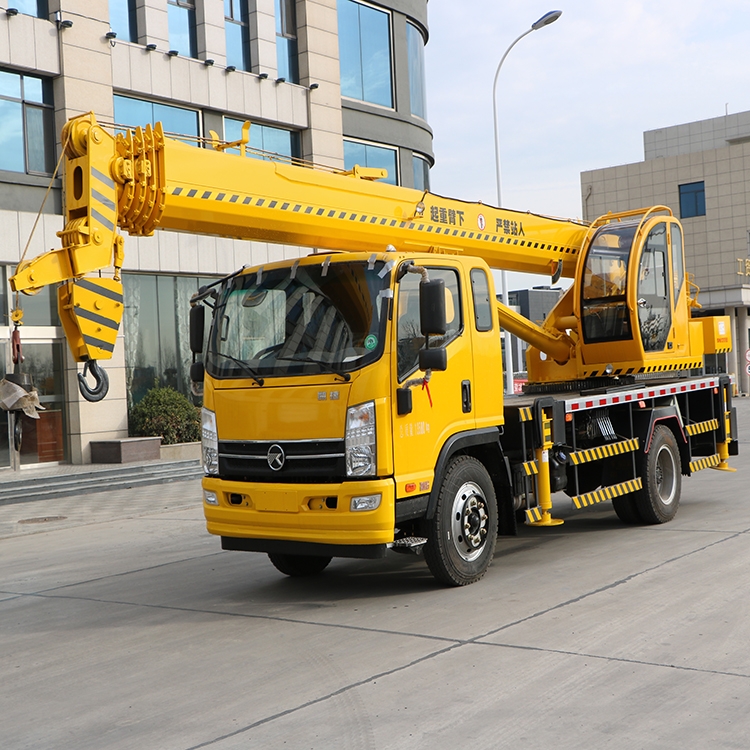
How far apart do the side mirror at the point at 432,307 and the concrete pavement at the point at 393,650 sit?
2083mm

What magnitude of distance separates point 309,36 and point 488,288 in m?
17.9

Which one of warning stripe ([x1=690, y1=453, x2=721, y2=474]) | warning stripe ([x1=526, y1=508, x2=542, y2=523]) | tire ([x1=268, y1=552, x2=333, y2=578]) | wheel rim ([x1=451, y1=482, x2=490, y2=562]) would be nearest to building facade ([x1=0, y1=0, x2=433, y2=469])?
tire ([x1=268, y1=552, x2=333, y2=578])

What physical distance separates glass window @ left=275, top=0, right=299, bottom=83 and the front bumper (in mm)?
18425

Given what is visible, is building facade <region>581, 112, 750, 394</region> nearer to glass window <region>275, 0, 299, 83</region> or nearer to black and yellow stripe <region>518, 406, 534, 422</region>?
glass window <region>275, 0, 299, 83</region>

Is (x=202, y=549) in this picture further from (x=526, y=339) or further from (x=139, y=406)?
Answer: (x=139, y=406)

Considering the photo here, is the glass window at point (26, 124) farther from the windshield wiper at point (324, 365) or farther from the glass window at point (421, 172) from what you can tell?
the windshield wiper at point (324, 365)

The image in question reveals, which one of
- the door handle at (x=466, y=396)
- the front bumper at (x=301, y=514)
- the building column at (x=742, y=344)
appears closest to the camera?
the front bumper at (x=301, y=514)

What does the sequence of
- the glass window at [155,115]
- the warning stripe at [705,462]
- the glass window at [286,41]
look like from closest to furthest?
the warning stripe at [705,462]
the glass window at [155,115]
the glass window at [286,41]

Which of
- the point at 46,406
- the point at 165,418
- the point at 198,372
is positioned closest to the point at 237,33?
the point at 165,418

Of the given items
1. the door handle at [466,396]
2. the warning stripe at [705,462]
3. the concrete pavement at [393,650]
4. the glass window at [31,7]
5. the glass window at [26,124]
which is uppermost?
the glass window at [31,7]

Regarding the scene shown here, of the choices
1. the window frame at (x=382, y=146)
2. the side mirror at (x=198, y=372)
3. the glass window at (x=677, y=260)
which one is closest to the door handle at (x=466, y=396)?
the side mirror at (x=198, y=372)

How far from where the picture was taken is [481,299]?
27.2ft

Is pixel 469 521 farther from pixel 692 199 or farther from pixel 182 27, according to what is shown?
pixel 692 199

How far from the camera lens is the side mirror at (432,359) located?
7273 mm
